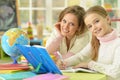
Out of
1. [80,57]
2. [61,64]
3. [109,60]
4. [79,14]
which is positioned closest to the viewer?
[109,60]

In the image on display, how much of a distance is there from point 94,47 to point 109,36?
17 cm

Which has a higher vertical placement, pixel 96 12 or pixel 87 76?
pixel 96 12

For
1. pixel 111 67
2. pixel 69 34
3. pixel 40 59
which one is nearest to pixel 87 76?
pixel 111 67

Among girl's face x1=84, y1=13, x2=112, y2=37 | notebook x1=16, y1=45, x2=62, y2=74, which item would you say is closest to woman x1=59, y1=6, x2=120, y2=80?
girl's face x1=84, y1=13, x2=112, y2=37

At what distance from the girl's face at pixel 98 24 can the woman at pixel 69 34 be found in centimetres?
31

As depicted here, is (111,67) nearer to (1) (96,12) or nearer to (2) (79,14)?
(1) (96,12)

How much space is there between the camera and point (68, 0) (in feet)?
15.7

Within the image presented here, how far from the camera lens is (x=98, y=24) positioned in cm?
183

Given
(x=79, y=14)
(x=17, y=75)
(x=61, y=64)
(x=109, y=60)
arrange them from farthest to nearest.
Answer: (x=79, y=14) < (x=61, y=64) < (x=109, y=60) < (x=17, y=75)

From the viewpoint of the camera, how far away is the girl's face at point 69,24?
215 cm

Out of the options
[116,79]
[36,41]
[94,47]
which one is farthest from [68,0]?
[116,79]

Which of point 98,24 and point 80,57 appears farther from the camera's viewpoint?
point 80,57

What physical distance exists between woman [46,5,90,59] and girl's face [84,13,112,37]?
12.3 inches

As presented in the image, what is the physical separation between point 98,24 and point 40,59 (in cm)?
44
